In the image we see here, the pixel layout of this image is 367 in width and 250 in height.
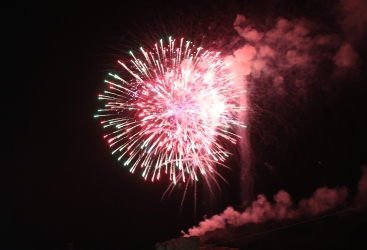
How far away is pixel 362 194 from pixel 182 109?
30.5 ft

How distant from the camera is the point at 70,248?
15664 mm

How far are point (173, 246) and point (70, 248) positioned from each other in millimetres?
5376

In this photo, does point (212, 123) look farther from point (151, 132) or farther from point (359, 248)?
point (359, 248)

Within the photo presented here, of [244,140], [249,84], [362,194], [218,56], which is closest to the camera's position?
[218,56]

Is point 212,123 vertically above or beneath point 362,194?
above

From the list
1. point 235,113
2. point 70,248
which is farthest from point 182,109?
point 70,248

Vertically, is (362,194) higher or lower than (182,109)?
lower

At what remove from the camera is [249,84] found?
10.8 metres

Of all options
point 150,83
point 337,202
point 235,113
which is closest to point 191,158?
point 235,113

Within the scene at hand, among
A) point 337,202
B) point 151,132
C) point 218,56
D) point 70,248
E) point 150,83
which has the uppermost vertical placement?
point 218,56

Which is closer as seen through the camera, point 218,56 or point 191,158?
point 218,56

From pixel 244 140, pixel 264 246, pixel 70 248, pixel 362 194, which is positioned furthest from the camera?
pixel 264 246

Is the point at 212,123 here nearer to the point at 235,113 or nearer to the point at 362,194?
the point at 235,113

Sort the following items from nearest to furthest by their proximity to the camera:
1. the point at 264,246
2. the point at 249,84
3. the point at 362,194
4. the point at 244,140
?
the point at 249,84 → the point at 244,140 → the point at 362,194 → the point at 264,246
